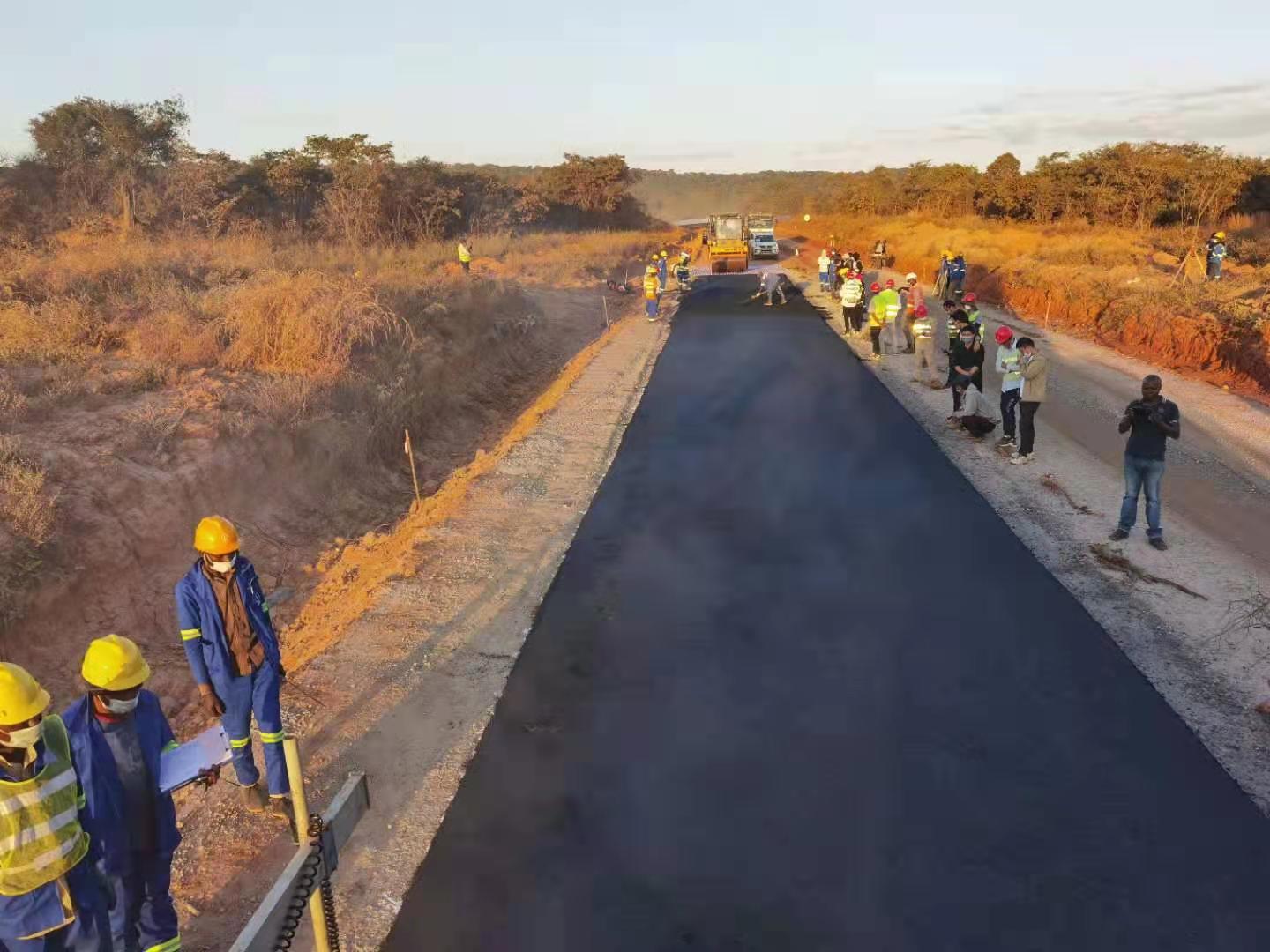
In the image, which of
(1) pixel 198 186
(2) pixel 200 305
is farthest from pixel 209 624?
(1) pixel 198 186

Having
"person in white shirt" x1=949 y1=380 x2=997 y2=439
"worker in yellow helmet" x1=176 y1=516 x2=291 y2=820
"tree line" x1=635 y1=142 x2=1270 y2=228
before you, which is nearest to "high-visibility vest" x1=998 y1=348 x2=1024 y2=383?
"person in white shirt" x1=949 y1=380 x2=997 y2=439

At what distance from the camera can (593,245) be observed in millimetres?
46562

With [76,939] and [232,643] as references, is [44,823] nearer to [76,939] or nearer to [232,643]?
[76,939]

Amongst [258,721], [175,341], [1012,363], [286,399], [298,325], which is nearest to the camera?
[258,721]

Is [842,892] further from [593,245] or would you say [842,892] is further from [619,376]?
[593,245]

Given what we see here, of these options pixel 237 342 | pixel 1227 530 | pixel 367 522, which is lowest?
pixel 367 522

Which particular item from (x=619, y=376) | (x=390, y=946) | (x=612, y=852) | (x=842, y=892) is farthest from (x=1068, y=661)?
(x=619, y=376)

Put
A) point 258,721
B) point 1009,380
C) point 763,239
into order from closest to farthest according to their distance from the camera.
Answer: point 258,721
point 1009,380
point 763,239

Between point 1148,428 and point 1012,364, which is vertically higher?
point 1012,364

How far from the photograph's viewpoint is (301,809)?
3.21m

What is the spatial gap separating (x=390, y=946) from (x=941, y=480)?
28.7ft

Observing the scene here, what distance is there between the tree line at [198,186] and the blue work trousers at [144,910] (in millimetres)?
23389

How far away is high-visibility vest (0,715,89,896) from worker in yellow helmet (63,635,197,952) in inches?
5.9

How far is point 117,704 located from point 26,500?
5.92 m
